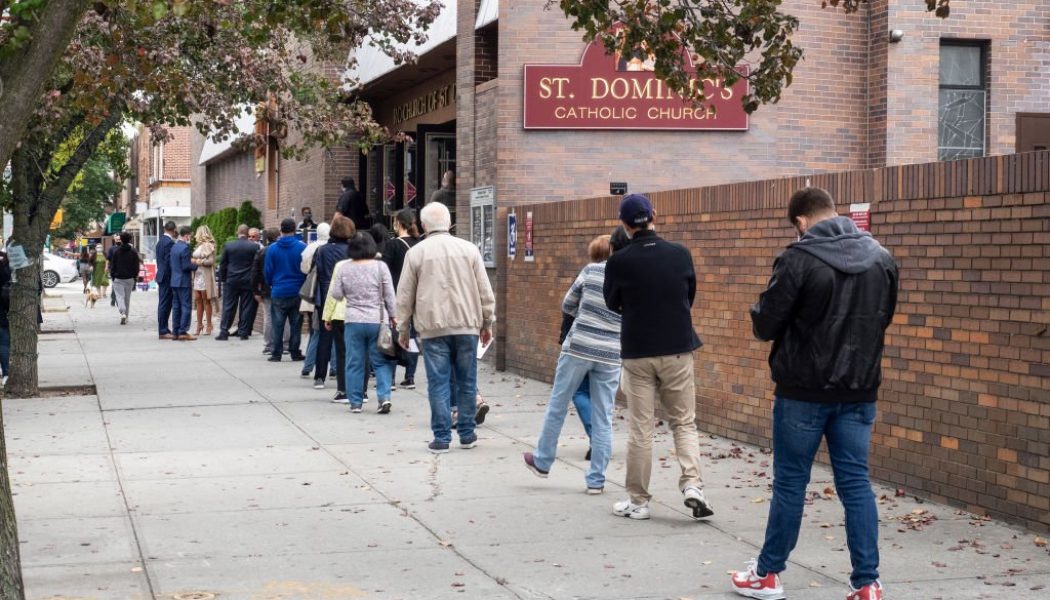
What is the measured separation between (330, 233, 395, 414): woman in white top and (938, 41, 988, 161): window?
8551 mm

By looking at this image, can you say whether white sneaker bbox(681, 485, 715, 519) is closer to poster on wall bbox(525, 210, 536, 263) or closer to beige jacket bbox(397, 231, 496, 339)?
beige jacket bbox(397, 231, 496, 339)

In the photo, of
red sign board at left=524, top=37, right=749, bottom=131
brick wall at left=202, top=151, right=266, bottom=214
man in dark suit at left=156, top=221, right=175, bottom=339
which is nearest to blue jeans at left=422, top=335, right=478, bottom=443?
red sign board at left=524, top=37, right=749, bottom=131

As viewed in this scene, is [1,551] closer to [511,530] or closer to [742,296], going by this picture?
[511,530]

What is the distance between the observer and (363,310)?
12.7 metres

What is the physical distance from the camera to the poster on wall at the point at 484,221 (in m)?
17.5

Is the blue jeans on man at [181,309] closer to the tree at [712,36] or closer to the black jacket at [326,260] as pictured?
the black jacket at [326,260]

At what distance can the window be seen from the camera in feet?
59.1

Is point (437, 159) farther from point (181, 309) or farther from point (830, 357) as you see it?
point (830, 357)

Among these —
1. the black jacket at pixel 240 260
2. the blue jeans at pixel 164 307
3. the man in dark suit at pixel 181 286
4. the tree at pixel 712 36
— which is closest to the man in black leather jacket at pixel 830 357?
the tree at pixel 712 36

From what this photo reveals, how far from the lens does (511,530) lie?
25.0ft

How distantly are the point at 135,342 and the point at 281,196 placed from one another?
10317 mm

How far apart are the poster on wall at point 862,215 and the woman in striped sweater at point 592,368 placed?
5.46 ft

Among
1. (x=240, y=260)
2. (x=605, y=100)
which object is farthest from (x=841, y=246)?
(x=240, y=260)

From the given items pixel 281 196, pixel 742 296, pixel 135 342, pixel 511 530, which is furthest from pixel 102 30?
pixel 281 196
